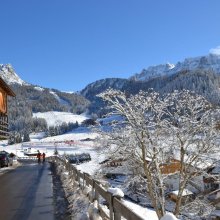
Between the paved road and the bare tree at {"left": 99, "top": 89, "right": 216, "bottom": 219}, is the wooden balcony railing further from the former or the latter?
the paved road

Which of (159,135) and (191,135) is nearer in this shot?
(191,135)

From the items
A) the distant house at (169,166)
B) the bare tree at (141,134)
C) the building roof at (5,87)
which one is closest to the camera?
the bare tree at (141,134)

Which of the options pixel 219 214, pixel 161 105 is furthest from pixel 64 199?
pixel 219 214

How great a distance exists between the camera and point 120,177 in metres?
72.8

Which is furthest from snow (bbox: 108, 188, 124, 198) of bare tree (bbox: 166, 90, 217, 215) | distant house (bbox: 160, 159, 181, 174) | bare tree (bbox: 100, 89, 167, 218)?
distant house (bbox: 160, 159, 181, 174)

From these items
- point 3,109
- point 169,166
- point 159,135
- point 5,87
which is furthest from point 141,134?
point 3,109

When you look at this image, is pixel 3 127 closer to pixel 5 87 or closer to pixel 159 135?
pixel 5 87

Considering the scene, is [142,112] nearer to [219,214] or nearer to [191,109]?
[191,109]

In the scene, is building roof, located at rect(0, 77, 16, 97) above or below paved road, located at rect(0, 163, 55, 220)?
above

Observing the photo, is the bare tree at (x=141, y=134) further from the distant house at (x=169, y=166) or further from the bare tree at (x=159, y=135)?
the distant house at (x=169, y=166)

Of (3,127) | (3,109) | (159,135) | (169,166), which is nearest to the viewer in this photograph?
(159,135)

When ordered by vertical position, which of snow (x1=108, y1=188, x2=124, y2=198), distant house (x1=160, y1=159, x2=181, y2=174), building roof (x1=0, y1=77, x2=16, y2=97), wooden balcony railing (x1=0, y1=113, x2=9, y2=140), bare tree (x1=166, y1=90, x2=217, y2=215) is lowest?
distant house (x1=160, y1=159, x2=181, y2=174)

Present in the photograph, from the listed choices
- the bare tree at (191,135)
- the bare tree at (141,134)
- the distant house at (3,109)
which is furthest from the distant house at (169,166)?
the distant house at (3,109)

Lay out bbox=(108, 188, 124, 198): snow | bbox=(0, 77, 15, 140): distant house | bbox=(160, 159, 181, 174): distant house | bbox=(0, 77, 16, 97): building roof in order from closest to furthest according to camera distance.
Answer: bbox=(108, 188, 124, 198): snow, bbox=(160, 159, 181, 174): distant house, bbox=(0, 77, 16, 97): building roof, bbox=(0, 77, 15, 140): distant house
